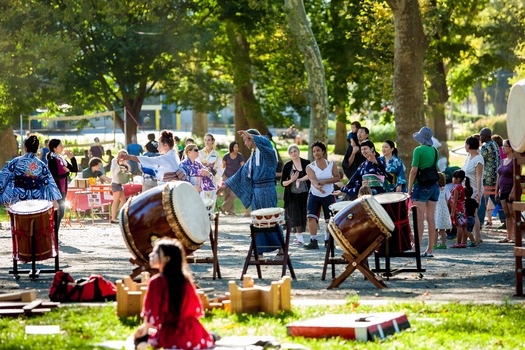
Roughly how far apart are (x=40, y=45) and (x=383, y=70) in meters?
11.5

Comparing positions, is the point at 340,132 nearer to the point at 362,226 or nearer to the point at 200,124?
the point at 200,124

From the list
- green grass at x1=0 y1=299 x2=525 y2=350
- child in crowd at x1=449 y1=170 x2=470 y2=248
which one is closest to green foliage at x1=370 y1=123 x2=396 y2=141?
child in crowd at x1=449 y1=170 x2=470 y2=248

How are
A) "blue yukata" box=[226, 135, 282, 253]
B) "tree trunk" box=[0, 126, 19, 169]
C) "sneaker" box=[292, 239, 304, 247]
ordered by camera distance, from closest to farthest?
1. "blue yukata" box=[226, 135, 282, 253]
2. "sneaker" box=[292, 239, 304, 247]
3. "tree trunk" box=[0, 126, 19, 169]

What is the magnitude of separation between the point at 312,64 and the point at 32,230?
16.9 meters

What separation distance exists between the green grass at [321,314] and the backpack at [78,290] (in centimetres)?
58

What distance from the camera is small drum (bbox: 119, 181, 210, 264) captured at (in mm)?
13055

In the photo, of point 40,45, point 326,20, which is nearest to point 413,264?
point 40,45

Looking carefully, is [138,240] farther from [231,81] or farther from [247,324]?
[231,81]

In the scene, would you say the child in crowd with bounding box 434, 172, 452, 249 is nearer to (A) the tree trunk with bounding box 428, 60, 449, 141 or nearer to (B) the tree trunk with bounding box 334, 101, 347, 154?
(A) the tree trunk with bounding box 428, 60, 449, 141

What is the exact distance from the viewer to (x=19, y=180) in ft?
54.5

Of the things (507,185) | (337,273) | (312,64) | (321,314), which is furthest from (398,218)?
(312,64)

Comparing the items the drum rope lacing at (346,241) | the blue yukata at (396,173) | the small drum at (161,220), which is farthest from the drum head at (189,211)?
the blue yukata at (396,173)

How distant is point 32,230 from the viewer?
14.9 m

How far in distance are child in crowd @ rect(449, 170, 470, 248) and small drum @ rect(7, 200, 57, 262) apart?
653 centimetres
